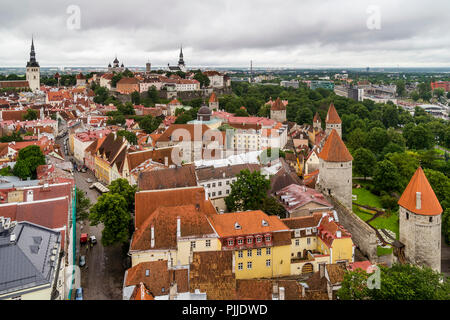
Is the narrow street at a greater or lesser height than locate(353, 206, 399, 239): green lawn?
greater

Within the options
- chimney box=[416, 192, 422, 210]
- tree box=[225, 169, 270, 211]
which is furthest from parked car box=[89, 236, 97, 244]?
chimney box=[416, 192, 422, 210]

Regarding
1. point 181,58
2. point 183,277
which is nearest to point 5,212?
point 183,277

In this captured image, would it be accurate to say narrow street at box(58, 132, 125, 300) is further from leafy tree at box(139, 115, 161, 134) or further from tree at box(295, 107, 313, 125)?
tree at box(295, 107, 313, 125)

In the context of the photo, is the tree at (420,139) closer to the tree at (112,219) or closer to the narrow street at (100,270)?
the narrow street at (100,270)

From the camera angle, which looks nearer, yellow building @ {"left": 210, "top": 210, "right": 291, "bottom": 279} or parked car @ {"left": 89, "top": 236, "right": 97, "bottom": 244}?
yellow building @ {"left": 210, "top": 210, "right": 291, "bottom": 279}

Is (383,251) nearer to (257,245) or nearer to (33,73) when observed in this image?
(257,245)

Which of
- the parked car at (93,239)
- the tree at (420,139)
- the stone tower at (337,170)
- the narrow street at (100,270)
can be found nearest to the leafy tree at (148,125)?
→ the narrow street at (100,270)

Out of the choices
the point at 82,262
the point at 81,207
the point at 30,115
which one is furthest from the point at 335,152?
the point at 30,115
